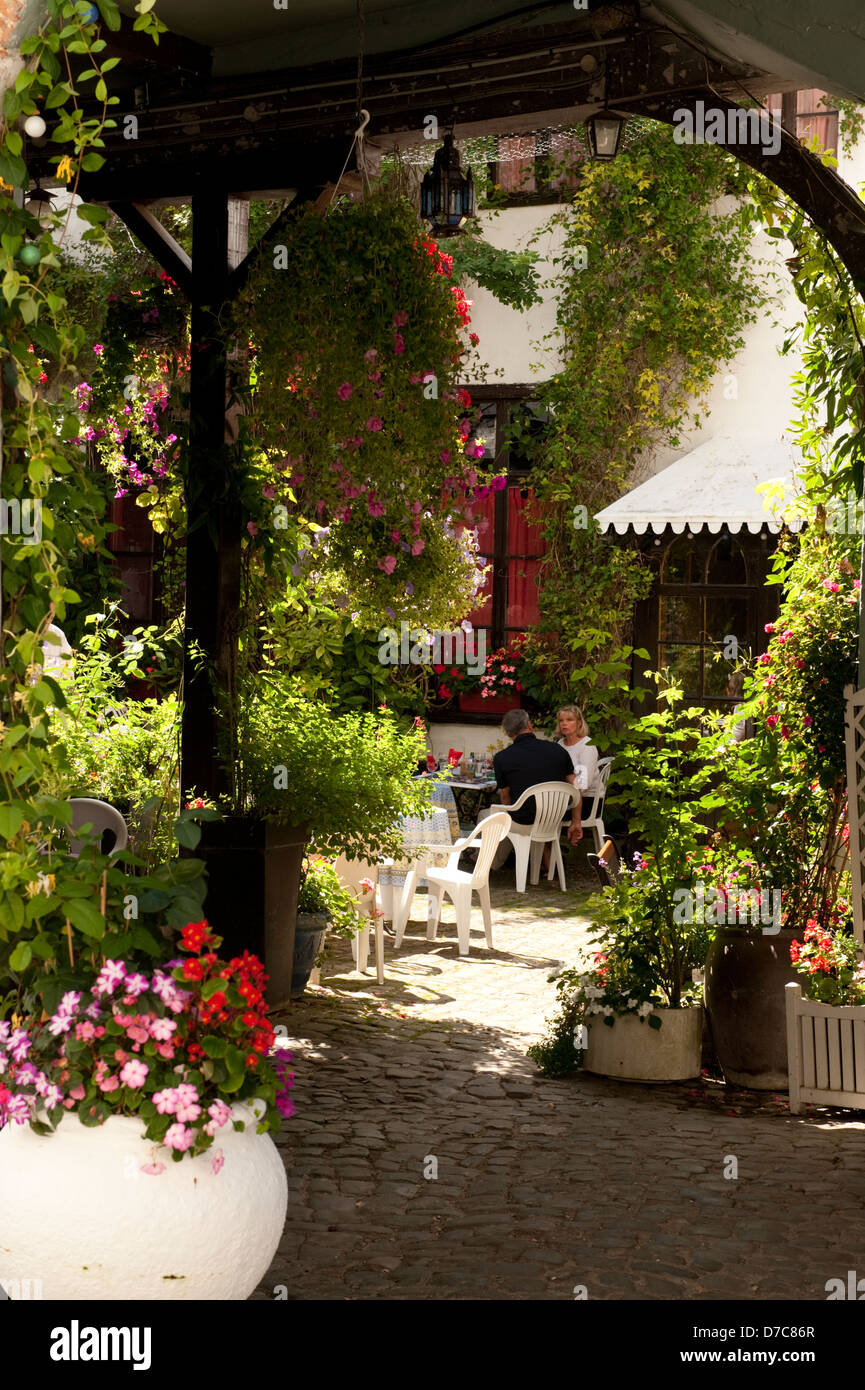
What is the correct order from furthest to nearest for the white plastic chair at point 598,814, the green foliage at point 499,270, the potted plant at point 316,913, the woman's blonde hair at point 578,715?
the green foliage at point 499,270 < the woman's blonde hair at point 578,715 < the white plastic chair at point 598,814 < the potted plant at point 316,913

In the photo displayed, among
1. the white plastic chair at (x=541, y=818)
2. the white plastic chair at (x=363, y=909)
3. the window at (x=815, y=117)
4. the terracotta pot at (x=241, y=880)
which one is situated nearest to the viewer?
the terracotta pot at (x=241, y=880)

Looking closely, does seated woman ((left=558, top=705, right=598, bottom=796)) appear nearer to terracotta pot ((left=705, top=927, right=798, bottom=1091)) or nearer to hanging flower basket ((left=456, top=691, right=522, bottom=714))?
hanging flower basket ((left=456, top=691, right=522, bottom=714))

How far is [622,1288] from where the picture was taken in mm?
4070

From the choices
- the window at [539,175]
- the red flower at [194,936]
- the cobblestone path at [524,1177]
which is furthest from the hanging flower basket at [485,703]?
the red flower at [194,936]

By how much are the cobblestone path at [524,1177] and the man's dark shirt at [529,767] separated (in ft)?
12.3

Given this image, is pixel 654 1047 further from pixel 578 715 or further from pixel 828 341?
pixel 578 715

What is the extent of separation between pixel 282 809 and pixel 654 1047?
2027 millimetres

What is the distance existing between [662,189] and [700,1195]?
1040 cm

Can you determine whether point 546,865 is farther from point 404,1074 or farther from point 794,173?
point 794,173

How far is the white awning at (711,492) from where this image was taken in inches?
483

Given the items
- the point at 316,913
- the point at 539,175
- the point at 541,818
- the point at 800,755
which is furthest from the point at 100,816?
the point at 539,175

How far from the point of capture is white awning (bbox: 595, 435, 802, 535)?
40.2ft

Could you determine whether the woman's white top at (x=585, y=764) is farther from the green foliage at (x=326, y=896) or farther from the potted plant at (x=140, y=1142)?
the potted plant at (x=140, y=1142)

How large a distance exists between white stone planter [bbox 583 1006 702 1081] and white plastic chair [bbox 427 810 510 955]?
274cm
